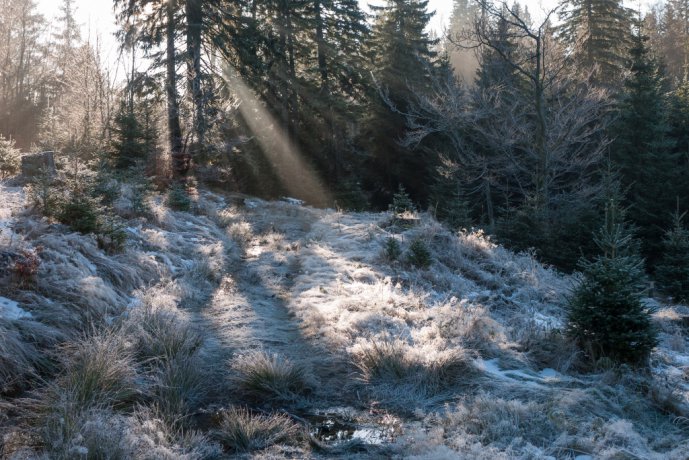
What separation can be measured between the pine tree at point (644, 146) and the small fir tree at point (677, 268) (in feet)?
27.1

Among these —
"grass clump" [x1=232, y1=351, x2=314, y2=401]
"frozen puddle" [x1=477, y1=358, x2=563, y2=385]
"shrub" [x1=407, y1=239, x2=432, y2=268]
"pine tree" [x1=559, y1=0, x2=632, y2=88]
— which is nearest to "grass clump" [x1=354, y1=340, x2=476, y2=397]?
"frozen puddle" [x1=477, y1=358, x2=563, y2=385]

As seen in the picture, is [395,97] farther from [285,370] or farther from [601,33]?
[285,370]

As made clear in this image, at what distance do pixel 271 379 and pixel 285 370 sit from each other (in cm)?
15

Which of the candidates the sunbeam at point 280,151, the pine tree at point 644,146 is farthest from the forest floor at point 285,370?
the sunbeam at point 280,151

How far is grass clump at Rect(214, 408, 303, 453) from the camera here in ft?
12.8

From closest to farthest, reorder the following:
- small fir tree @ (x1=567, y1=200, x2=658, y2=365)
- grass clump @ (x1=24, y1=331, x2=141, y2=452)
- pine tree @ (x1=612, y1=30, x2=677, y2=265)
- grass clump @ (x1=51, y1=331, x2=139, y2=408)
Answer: grass clump @ (x1=24, y1=331, x2=141, y2=452)
grass clump @ (x1=51, y1=331, x2=139, y2=408)
small fir tree @ (x1=567, y1=200, x2=658, y2=365)
pine tree @ (x1=612, y1=30, x2=677, y2=265)

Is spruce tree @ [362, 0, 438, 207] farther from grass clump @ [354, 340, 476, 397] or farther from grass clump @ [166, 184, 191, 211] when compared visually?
grass clump @ [354, 340, 476, 397]

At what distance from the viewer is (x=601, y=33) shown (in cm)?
3178

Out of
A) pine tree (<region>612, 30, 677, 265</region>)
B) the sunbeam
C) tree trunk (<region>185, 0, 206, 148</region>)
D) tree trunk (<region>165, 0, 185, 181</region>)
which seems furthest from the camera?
the sunbeam

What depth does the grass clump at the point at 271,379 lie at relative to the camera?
484cm

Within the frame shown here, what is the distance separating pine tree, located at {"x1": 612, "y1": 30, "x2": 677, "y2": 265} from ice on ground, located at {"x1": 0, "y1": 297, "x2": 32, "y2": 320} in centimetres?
2307

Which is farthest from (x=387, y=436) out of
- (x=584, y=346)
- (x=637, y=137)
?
(x=637, y=137)

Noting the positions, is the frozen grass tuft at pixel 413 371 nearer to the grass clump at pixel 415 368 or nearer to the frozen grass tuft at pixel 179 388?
the grass clump at pixel 415 368

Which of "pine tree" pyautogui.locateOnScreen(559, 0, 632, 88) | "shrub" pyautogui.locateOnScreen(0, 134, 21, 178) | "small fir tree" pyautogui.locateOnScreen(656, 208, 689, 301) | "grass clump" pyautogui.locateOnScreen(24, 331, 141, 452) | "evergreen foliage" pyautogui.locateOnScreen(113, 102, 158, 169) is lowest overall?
"small fir tree" pyautogui.locateOnScreen(656, 208, 689, 301)
